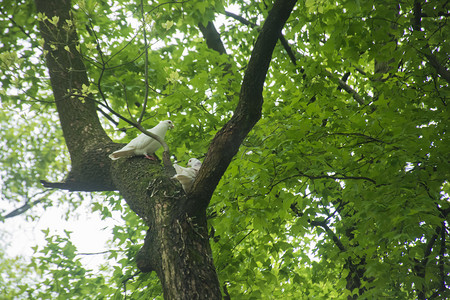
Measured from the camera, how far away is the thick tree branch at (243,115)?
8.90 feet

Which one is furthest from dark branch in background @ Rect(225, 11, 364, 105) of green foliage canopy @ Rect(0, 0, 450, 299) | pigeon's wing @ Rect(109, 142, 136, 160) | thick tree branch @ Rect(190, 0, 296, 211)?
pigeon's wing @ Rect(109, 142, 136, 160)

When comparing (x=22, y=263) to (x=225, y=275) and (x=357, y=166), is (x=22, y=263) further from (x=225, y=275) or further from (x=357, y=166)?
(x=357, y=166)

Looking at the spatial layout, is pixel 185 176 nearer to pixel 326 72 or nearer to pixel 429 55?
pixel 326 72

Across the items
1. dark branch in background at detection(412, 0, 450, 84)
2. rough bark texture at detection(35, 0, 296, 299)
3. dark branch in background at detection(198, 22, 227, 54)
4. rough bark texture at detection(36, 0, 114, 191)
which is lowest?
rough bark texture at detection(35, 0, 296, 299)

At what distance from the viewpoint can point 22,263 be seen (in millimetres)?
8266

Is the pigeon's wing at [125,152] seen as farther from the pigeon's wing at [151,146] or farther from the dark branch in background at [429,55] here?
the dark branch in background at [429,55]

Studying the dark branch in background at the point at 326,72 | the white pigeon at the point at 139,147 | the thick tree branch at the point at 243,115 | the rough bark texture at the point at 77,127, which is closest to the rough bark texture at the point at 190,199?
the thick tree branch at the point at 243,115

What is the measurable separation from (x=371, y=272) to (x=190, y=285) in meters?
1.68

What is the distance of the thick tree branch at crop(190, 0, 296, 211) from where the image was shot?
8.90ft

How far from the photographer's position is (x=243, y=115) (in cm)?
277

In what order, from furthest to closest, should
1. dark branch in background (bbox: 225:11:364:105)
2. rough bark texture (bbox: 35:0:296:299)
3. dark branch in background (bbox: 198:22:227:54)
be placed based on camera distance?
dark branch in background (bbox: 198:22:227:54) → dark branch in background (bbox: 225:11:364:105) → rough bark texture (bbox: 35:0:296:299)

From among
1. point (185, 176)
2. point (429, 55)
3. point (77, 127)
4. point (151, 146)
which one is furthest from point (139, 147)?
point (429, 55)

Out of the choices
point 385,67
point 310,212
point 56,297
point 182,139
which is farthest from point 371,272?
point 56,297

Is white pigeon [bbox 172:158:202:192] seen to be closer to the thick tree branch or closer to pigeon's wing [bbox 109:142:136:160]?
the thick tree branch
